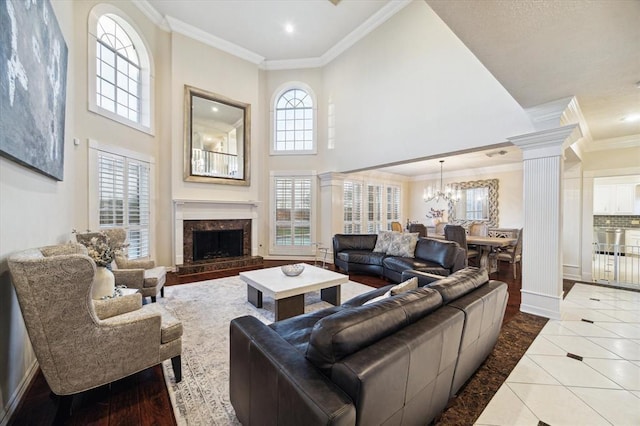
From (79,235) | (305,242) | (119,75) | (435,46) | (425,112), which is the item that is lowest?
(305,242)

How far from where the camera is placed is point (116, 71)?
4.46 metres

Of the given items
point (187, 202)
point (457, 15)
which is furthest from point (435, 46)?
point (187, 202)

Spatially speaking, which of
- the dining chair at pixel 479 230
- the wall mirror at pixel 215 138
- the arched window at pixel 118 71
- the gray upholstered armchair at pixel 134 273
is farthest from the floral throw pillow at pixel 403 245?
the arched window at pixel 118 71

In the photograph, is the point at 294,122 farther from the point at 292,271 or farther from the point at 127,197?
the point at 292,271

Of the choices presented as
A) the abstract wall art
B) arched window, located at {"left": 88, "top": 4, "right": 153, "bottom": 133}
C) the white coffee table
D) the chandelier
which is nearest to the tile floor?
the white coffee table

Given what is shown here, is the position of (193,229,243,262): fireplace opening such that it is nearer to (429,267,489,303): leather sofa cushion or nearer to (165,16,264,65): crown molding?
(165,16,264,65): crown molding

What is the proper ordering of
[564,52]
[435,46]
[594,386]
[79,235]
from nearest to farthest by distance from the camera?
1. [594,386]
2. [564,52]
3. [79,235]
4. [435,46]

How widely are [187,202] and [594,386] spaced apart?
6.27 meters

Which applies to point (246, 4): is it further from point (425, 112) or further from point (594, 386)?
point (594, 386)

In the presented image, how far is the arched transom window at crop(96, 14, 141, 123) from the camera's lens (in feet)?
13.8

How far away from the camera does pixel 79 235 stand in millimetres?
3154

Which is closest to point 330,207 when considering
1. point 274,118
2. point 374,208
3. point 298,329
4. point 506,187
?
point 374,208

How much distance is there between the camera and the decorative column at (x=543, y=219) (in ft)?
10.3

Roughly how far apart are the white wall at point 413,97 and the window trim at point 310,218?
2.99 ft
